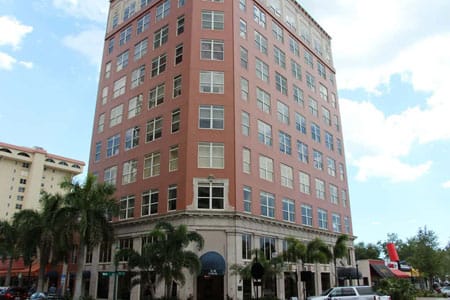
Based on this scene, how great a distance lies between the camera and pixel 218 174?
120 ft

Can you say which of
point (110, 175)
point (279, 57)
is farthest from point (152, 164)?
point (279, 57)

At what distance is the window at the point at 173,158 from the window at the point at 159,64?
10.0 m

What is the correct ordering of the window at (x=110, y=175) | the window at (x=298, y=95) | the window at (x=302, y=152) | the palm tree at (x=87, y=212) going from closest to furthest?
the palm tree at (x=87, y=212), the window at (x=110, y=175), the window at (x=302, y=152), the window at (x=298, y=95)

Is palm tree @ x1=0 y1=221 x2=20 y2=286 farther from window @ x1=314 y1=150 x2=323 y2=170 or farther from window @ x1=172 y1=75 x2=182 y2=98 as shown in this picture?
window @ x1=314 y1=150 x2=323 y2=170

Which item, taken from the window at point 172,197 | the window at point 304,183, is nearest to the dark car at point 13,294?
the window at point 172,197

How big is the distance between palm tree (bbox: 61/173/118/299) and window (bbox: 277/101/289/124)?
20.5 m

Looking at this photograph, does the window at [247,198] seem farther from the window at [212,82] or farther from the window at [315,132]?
the window at [315,132]

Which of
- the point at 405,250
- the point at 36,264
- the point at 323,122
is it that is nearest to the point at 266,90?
the point at 323,122

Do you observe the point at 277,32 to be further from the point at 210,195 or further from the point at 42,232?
the point at 42,232

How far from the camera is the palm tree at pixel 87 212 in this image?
1379 inches

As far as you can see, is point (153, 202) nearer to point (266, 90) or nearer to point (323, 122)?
point (266, 90)

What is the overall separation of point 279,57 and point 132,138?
20.2m

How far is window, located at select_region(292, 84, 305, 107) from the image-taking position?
167 feet

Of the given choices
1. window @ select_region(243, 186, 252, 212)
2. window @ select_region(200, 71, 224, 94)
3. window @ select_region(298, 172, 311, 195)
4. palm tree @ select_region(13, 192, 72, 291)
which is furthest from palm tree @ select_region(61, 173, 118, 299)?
window @ select_region(298, 172, 311, 195)
